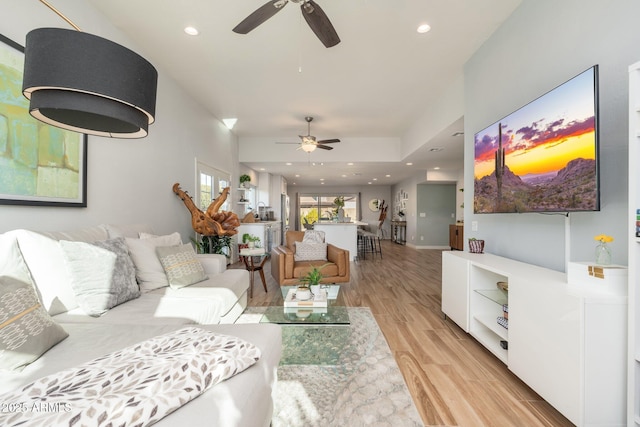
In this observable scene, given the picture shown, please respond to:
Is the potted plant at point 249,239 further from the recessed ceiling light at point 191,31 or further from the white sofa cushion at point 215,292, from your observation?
the recessed ceiling light at point 191,31

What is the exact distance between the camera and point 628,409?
134 centimetres

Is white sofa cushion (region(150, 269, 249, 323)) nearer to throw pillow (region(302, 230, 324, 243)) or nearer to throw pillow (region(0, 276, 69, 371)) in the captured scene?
throw pillow (region(0, 276, 69, 371))

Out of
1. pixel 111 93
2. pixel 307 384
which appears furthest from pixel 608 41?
pixel 307 384

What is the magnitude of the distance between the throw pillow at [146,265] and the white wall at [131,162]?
564mm

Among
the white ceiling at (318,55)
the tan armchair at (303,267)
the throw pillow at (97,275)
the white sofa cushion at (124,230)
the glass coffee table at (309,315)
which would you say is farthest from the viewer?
the tan armchair at (303,267)

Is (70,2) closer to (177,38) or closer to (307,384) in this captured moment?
(177,38)

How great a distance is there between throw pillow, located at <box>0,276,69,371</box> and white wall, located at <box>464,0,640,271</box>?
120 inches

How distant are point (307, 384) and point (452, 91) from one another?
4037 millimetres

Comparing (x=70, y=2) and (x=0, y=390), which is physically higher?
(x=70, y=2)

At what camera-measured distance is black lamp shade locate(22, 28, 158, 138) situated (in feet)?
3.13

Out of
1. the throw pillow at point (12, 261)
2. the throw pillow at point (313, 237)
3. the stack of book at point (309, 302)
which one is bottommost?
the stack of book at point (309, 302)

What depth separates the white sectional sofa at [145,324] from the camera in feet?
3.13

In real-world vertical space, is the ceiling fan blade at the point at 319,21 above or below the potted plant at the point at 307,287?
above

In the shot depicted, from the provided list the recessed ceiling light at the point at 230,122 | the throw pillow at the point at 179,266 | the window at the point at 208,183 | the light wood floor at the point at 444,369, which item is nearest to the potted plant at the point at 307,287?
the light wood floor at the point at 444,369
